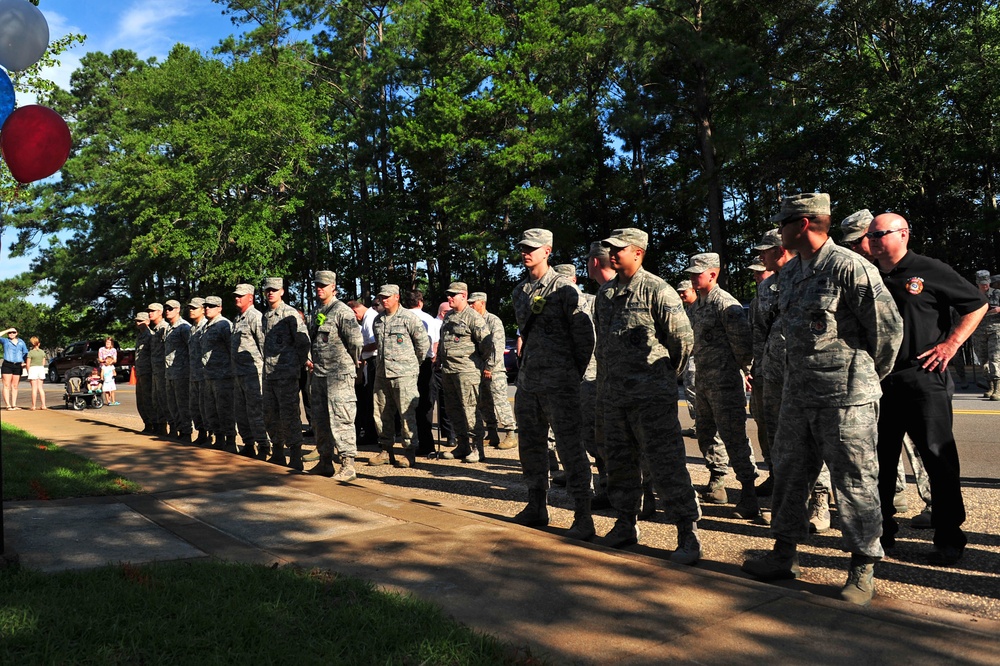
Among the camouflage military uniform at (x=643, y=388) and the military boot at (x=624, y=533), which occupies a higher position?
the camouflage military uniform at (x=643, y=388)

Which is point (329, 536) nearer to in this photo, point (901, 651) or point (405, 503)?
point (405, 503)

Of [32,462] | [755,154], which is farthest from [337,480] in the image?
[755,154]

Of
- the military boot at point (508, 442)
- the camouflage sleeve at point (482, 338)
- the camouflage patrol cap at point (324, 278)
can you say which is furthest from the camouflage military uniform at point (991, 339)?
the camouflage patrol cap at point (324, 278)

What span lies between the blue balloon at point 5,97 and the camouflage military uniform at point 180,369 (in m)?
5.58

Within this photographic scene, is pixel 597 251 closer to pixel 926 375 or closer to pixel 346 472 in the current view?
pixel 926 375

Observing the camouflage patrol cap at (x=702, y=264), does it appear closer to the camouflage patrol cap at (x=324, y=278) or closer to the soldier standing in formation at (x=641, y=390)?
the soldier standing in formation at (x=641, y=390)

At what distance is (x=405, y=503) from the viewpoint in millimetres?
6707

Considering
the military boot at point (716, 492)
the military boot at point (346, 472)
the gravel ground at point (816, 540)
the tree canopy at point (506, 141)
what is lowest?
the gravel ground at point (816, 540)

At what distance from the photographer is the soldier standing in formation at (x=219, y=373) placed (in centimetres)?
1059

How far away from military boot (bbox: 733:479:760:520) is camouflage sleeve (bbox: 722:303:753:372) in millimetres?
975

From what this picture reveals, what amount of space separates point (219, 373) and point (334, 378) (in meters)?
2.85

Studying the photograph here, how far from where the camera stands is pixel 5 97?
21.5 ft

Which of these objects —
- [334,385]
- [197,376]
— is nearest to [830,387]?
[334,385]

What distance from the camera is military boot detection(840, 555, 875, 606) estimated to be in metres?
4.11
